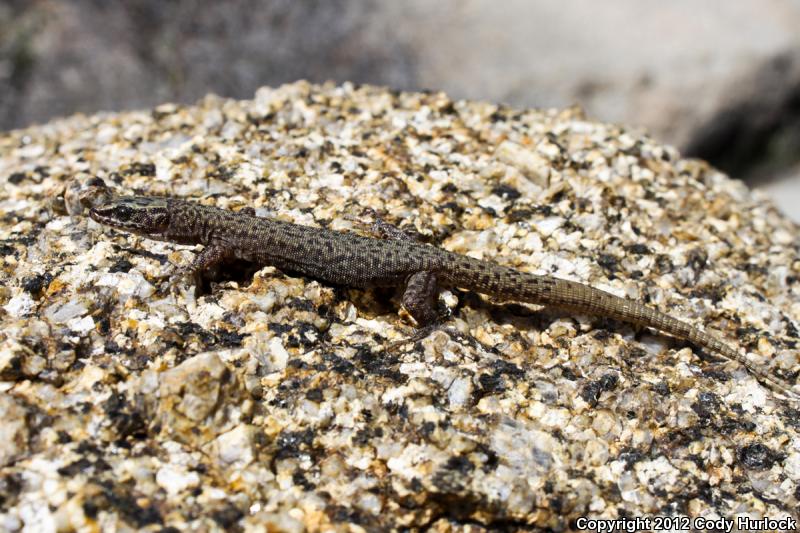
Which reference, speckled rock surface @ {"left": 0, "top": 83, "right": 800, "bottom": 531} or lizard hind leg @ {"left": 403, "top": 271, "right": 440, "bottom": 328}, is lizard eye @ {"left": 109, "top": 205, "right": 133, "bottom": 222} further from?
lizard hind leg @ {"left": 403, "top": 271, "right": 440, "bottom": 328}

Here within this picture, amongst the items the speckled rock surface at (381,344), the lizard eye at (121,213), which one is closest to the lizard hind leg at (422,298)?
the speckled rock surface at (381,344)

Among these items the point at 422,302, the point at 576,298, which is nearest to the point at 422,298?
the point at 422,302

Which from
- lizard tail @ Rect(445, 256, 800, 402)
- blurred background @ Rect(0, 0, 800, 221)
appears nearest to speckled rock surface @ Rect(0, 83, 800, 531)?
lizard tail @ Rect(445, 256, 800, 402)

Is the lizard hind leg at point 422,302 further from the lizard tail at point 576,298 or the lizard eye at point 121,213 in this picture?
the lizard eye at point 121,213

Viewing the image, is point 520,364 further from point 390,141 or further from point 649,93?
point 649,93

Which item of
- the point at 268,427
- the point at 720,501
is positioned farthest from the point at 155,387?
the point at 720,501

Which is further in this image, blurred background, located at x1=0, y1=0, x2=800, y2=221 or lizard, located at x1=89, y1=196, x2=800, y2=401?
blurred background, located at x1=0, y1=0, x2=800, y2=221
